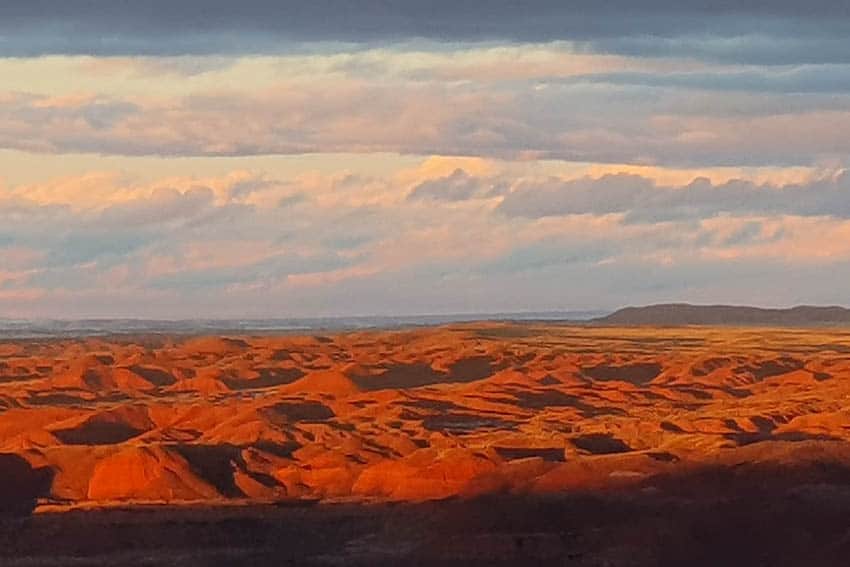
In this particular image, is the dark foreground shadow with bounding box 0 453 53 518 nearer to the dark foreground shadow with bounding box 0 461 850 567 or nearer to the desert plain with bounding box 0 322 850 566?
the desert plain with bounding box 0 322 850 566

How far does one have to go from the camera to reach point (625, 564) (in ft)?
121

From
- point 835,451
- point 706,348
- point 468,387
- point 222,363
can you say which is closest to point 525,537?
point 835,451

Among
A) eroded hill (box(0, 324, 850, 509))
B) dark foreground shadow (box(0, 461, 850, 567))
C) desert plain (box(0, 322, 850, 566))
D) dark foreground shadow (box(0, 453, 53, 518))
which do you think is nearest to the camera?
dark foreground shadow (box(0, 461, 850, 567))

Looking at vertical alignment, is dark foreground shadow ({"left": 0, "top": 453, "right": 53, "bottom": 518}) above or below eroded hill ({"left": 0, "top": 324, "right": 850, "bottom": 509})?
below

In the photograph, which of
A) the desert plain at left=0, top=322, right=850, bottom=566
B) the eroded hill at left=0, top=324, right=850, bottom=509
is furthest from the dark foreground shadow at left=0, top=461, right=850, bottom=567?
the eroded hill at left=0, top=324, right=850, bottom=509

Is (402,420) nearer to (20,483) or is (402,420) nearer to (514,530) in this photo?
(20,483)

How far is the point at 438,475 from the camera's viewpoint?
4881 centimetres

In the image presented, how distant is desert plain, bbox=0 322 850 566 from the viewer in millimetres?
38969

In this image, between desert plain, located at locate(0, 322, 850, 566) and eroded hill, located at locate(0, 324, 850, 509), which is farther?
eroded hill, located at locate(0, 324, 850, 509)

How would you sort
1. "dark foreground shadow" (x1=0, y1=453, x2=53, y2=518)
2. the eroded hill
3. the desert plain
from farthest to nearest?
"dark foreground shadow" (x1=0, y1=453, x2=53, y2=518)
the eroded hill
the desert plain

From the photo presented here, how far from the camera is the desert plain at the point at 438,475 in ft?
128

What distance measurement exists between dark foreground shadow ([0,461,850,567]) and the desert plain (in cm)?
8

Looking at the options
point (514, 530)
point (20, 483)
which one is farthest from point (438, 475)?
point (20, 483)

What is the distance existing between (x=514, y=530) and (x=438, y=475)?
27.9 feet
